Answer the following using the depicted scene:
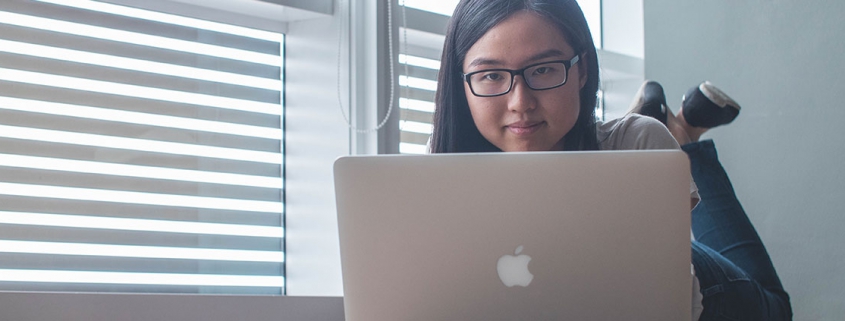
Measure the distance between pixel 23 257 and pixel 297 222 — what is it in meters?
0.68

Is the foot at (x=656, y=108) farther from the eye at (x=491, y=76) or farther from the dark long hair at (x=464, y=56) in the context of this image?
the eye at (x=491, y=76)

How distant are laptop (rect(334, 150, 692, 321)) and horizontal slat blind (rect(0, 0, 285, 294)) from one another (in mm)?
1136

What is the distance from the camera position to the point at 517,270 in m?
0.90

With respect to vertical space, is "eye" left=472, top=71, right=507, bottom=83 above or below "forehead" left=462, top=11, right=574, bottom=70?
below

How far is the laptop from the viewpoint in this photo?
2.95 feet

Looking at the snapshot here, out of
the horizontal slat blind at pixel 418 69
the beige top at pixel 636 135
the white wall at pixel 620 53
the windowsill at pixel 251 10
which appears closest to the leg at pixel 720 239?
the beige top at pixel 636 135

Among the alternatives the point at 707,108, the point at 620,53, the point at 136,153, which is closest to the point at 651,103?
the point at 707,108

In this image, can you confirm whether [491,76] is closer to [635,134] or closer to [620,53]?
[635,134]

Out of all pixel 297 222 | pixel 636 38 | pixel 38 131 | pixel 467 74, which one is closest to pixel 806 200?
pixel 636 38

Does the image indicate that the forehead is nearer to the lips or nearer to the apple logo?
the lips

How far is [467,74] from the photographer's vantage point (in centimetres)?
155

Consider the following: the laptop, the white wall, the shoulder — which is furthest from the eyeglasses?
the white wall

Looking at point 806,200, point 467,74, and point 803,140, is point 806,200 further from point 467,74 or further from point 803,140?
point 467,74

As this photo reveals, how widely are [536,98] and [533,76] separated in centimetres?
4
